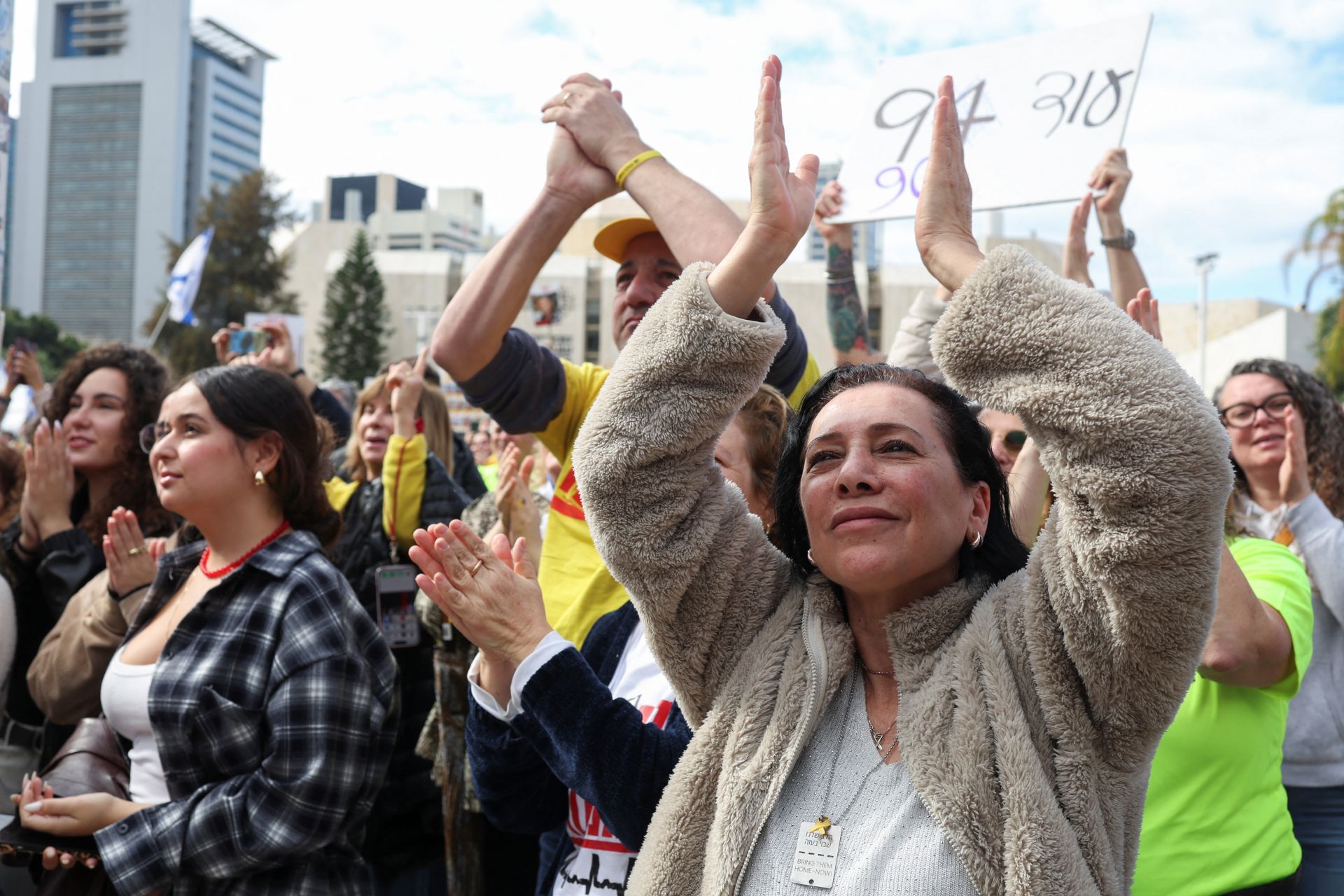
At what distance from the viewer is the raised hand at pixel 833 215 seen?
3.43 m

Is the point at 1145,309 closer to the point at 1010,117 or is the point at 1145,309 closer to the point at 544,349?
the point at 544,349

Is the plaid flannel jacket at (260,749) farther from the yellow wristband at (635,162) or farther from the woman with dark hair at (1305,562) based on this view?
the woman with dark hair at (1305,562)

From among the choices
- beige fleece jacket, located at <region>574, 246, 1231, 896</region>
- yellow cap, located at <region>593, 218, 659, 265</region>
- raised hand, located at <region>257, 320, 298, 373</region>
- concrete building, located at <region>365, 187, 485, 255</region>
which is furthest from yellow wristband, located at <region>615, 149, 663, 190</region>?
concrete building, located at <region>365, 187, 485, 255</region>

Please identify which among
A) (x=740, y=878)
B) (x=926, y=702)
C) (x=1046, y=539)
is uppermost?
(x=1046, y=539)

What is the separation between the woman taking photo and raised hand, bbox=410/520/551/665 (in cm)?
21

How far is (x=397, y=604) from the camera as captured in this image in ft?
12.1

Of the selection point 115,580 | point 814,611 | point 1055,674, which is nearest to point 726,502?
point 814,611

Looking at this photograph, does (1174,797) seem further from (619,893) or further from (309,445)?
(309,445)

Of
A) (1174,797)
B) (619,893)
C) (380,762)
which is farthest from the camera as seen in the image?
(380,762)

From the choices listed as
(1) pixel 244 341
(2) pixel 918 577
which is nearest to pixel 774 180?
(2) pixel 918 577

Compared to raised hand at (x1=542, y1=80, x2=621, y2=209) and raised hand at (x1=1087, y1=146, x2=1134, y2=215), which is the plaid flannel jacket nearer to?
raised hand at (x1=542, y1=80, x2=621, y2=209)

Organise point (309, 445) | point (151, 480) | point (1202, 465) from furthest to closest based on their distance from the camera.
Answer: point (151, 480), point (309, 445), point (1202, 465)

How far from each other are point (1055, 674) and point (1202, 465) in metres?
0.30

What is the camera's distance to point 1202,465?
1.30 meters
